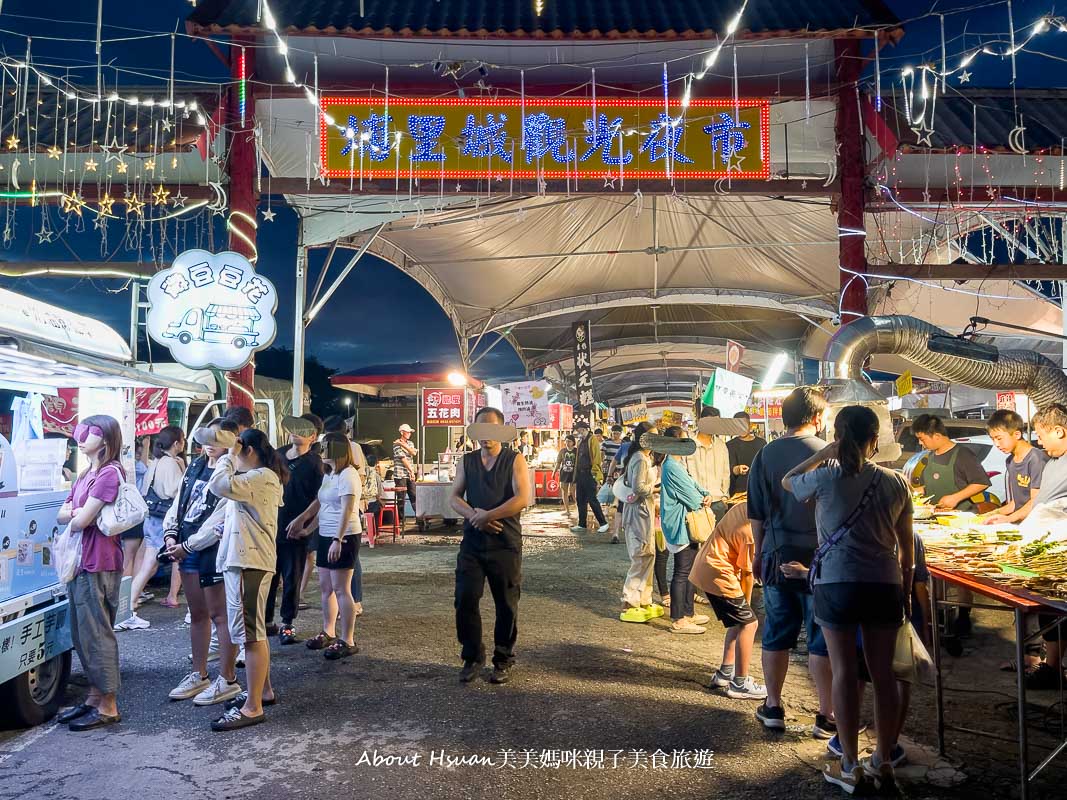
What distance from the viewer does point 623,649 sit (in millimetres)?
6531

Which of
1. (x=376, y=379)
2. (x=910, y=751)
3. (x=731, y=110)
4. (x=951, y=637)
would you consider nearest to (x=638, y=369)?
(x=376, y=379)

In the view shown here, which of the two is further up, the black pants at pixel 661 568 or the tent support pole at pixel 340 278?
the tent support pole at pixel 340 278

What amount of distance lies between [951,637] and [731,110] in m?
7.40

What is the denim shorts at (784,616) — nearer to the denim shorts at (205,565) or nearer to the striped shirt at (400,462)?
the denim shorts at (205,565)

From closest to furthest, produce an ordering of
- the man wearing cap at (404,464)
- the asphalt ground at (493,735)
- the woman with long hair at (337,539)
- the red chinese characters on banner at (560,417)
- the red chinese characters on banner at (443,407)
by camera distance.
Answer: the asphalt ground at (493,735)
the woman with long hair at (337,539)
the man wearing cap at (404,464)
the red chinese characters on banner at (443,407)
the red chinese characters on banner at (560,417)

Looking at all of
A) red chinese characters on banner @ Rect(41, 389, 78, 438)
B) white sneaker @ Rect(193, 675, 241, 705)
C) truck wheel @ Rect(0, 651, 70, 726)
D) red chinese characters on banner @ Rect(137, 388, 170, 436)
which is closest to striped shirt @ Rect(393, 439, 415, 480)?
red chinese characters on banner @ Rect(137, 388, 170, 436)

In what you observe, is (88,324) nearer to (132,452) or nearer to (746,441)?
(132,452)

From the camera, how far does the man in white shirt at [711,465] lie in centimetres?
835

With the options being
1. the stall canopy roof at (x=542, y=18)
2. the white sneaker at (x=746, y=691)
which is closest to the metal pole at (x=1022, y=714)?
the white sneaker at (x=746, y=691)

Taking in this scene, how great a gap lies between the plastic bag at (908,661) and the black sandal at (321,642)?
450 centimetres

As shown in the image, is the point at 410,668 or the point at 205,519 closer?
the point at 205,519

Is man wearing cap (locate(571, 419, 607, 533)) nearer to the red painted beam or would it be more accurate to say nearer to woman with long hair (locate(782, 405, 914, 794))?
the red painted beam

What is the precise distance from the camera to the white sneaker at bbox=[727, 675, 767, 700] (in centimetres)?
520

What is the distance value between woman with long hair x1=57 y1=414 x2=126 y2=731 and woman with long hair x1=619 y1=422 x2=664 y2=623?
4493 mm
